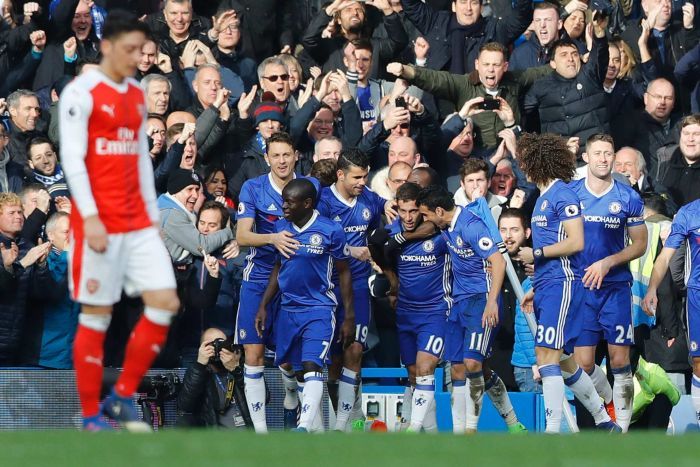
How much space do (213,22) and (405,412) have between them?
599 cm

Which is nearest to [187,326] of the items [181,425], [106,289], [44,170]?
[181,425]

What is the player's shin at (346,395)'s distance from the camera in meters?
13.6

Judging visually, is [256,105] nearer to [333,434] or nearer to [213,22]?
[213,22]

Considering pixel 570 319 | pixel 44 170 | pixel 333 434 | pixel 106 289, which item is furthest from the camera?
pixel 44 170

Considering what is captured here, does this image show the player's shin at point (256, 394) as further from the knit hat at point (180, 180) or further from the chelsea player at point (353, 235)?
the knit hat at point (180, 180)

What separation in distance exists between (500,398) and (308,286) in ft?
7.06

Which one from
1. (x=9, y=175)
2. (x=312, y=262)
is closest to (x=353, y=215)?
(x=312, y=262)

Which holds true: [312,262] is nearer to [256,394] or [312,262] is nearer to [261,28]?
[256,394]

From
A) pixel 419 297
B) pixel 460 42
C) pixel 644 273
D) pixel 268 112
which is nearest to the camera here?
pixel 419 297

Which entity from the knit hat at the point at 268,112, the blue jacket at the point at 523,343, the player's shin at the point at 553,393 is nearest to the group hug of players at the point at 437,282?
the player's shin at the point at 553,393

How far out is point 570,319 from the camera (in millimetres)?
12609

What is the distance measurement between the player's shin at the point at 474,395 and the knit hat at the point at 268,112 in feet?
12.0

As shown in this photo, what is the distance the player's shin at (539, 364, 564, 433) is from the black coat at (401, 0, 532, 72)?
19.0ft

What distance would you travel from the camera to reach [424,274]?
13.7 m
